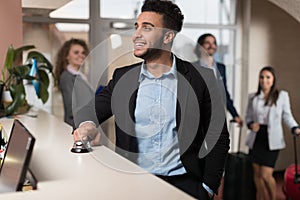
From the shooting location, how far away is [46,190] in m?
1.21

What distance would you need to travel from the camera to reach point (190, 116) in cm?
160

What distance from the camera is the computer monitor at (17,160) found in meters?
1.11

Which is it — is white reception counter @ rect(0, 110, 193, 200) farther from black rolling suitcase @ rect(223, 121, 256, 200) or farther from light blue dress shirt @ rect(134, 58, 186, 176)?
black rolling suitcase @ rect(223, 121, 256, 200)

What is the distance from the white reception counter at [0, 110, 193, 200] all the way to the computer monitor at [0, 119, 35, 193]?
0.13ft

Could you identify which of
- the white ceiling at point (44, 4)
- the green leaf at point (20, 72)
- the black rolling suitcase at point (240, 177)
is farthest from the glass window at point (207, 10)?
the green leaf at point (20, 72)

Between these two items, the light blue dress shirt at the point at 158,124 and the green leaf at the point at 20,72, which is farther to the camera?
the green leaf at the point at 20,72

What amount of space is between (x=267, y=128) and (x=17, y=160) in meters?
3.04

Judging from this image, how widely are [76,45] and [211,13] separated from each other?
1.66 m

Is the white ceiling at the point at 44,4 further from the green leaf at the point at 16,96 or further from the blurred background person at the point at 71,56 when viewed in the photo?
the green leaf at the point at 16,96

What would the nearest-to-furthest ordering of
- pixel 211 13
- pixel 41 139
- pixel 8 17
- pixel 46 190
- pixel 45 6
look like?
pixel 46 190 → pixel 41 139 → pixel 8 17 → pixel 45 6 → pixel 211 13

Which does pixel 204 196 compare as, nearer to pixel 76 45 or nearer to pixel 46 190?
pixel 46 190

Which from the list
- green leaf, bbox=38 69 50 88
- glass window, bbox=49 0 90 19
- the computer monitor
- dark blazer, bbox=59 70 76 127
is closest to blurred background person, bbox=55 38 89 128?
dark blazer, bbox=59 70 76 127

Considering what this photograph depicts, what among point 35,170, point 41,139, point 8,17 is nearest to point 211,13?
point 8,17

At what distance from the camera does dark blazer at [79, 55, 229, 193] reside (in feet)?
5.27
